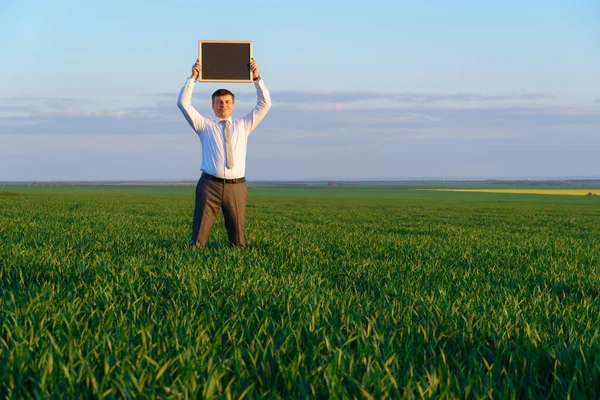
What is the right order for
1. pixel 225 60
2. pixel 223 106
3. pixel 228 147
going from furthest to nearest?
pixel 223 106 < pixel 228 147 < pixel 225 60

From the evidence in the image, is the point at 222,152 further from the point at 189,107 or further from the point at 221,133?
the point at 189,107

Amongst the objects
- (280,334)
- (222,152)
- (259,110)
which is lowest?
(280,334)

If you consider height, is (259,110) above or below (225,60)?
below

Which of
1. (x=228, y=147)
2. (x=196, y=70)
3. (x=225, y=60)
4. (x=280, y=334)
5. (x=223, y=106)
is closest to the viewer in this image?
(x=280, y=334)

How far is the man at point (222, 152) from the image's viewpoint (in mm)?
8422

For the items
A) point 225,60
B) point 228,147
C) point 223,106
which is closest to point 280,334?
point 225,60

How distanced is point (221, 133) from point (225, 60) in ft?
4.14

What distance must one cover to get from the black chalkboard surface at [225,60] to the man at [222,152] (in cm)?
63

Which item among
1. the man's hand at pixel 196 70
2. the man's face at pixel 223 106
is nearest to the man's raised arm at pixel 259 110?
the man's face at pixel 223 106

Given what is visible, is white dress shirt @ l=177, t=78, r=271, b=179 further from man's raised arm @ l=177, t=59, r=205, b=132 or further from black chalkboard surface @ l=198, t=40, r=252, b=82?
black chalkboard surface @ l=198, t=40, r=252, b=82

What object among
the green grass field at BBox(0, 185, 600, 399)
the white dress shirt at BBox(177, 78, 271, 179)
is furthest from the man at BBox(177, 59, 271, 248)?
the green grass field at BBox(0, 185, 600, 399)

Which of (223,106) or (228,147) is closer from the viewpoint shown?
(228,147)

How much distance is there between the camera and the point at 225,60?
7621mm

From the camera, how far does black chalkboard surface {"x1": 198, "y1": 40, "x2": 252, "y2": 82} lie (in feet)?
24.7
